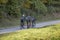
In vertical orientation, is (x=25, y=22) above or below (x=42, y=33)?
below

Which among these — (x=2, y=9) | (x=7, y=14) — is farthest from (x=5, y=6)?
(x=7, y=14)

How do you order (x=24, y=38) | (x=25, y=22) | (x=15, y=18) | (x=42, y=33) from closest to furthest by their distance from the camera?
(x=24, y=38) < (x=42, y=33) < (x=25, y=22) < (x=15, y=18)

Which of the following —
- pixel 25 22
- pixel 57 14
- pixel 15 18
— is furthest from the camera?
pixel 57 14

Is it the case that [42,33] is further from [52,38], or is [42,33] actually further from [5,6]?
[5,6]

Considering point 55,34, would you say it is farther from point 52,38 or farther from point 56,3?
point 56,3

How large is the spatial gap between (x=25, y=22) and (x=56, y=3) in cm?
2043

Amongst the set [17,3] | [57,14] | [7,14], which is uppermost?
[17,3]

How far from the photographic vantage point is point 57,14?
3666 cm

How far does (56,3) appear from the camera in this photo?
125 feet

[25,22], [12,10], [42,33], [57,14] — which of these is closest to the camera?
[42,33]

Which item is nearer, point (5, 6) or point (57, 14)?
point (5, 6)

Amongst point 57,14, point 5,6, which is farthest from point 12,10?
point 57,14

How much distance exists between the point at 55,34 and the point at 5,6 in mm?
17092

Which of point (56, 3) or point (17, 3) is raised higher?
point (17, 3)
